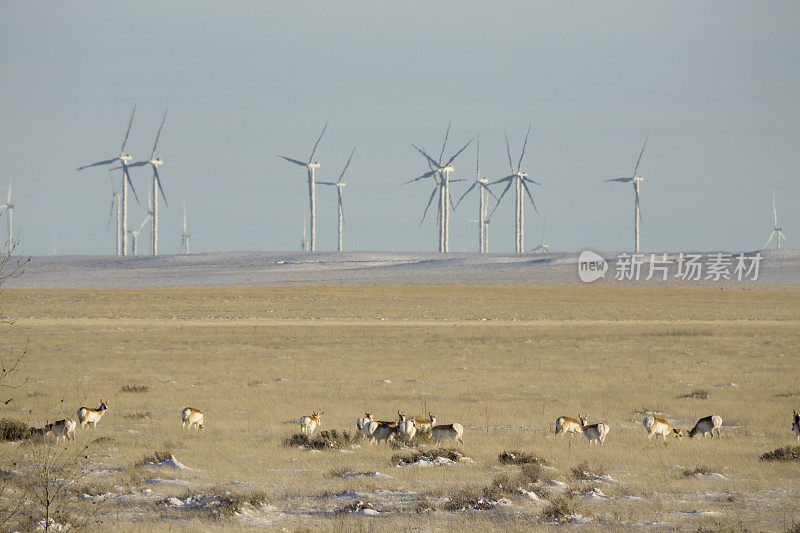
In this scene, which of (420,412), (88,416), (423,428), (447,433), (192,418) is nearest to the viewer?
(447,433)

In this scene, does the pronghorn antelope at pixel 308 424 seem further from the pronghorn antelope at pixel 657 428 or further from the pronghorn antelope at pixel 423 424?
the pronghorn antelope at pixel 657 428

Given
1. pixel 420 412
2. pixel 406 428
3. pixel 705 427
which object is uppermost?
pixel 406 428

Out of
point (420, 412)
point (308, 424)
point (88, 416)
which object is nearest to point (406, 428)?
point (308, 424)

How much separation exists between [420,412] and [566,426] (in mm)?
5689

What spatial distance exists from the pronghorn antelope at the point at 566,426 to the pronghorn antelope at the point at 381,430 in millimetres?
3383

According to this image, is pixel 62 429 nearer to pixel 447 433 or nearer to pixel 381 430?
pixel 381 430

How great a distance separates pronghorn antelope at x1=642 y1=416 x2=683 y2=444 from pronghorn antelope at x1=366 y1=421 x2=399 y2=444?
518 centimetres

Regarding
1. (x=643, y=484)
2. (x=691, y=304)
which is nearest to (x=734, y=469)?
(x=643, y=484)

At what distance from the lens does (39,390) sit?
28.6m

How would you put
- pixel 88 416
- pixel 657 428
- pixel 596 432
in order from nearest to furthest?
pixel 596 432, pixel 657 428, pixel 88 416

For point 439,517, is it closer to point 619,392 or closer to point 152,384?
point 619,392

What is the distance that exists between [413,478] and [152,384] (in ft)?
54.8

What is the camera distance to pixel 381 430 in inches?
754

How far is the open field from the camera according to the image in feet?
45.9
